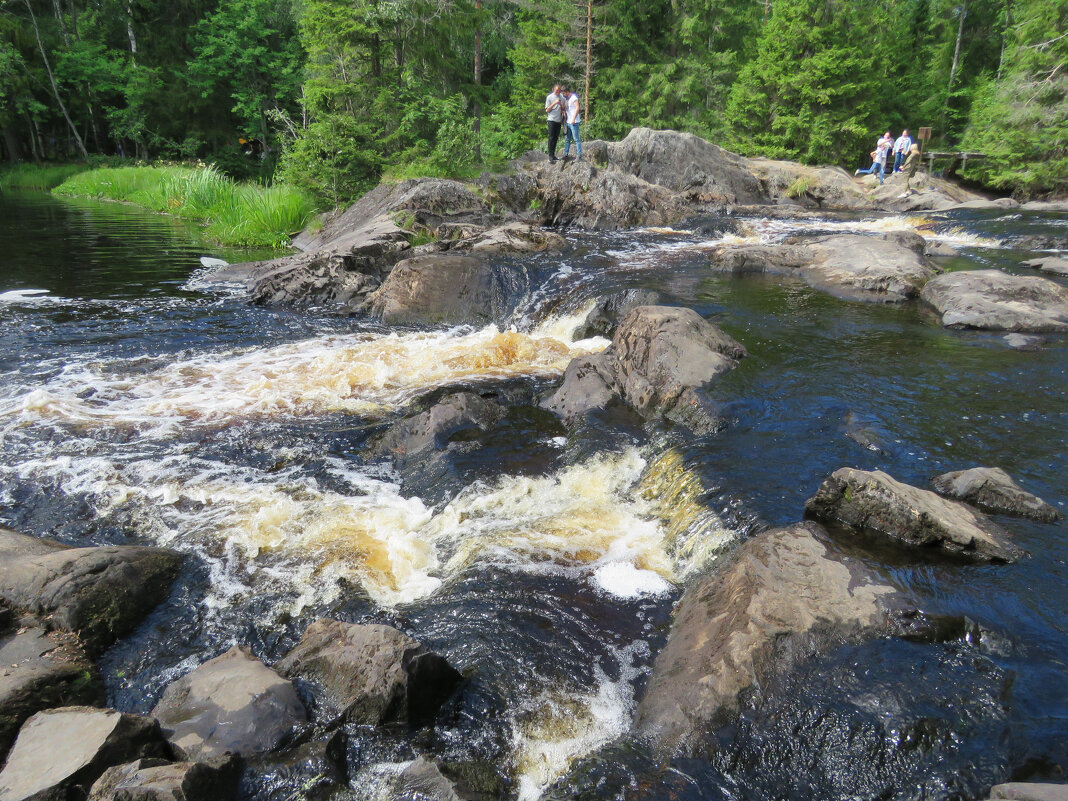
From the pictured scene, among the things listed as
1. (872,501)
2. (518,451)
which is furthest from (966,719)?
(518,451)

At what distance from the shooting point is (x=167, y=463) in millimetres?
6117

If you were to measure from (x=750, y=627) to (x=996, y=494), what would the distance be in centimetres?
252

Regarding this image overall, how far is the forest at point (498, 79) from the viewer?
17.2m

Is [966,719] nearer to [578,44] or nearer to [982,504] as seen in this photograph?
[982,504]

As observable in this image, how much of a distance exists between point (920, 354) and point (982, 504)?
3.99 m

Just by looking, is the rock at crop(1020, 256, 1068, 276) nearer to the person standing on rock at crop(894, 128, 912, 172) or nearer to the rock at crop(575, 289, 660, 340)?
the rock at crop(575, 289, 660, 340)

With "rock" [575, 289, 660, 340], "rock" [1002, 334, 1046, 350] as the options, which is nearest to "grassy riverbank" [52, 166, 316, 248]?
"rock" [575, 289, 660, 340]

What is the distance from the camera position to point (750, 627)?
3.54 metres

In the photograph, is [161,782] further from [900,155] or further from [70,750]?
[900,155]

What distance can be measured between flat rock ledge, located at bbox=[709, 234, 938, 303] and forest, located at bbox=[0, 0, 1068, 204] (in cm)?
902

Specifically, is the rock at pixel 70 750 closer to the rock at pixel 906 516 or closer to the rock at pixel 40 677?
the rock at pixel 40 677

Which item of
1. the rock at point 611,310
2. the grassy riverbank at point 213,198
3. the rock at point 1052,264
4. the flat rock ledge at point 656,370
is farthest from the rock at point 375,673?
the grassy riverbank at point 213,198

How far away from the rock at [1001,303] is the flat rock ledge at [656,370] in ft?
13.0

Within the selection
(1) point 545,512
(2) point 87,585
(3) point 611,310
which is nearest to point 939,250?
(3) point 611,310
